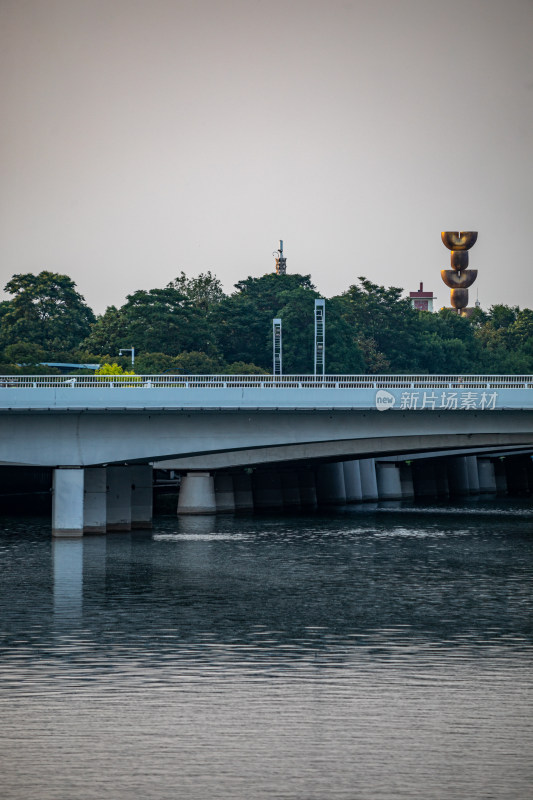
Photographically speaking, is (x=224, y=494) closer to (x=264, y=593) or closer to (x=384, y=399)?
(x=384, y=399)

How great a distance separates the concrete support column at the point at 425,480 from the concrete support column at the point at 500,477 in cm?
1471

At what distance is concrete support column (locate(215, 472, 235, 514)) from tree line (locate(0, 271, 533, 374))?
26.2 metres

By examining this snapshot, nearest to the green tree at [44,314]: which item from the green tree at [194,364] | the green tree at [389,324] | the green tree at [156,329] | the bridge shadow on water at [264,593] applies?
the green tree at [156,329]

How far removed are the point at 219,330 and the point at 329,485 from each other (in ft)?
158

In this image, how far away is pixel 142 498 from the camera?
6944cm

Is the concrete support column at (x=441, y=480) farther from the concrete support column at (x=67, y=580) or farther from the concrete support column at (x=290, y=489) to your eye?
the concrete support column at (x=67, y=580)

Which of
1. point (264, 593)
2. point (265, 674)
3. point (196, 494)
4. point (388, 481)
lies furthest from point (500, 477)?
point (265, 674)

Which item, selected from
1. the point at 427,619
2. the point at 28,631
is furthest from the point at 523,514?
the point at 28,631

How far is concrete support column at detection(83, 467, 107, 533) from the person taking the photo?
6247 centimetres

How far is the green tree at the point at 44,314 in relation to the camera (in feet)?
467

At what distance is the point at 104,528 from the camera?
63438 millimetres

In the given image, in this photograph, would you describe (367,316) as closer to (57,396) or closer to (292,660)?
(57,396)

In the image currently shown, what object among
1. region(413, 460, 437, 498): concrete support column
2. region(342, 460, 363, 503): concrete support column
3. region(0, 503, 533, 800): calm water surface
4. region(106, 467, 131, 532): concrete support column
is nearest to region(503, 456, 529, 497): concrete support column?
region(413, 460, 437, 498): concrete support column

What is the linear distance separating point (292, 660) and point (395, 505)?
65620mm
